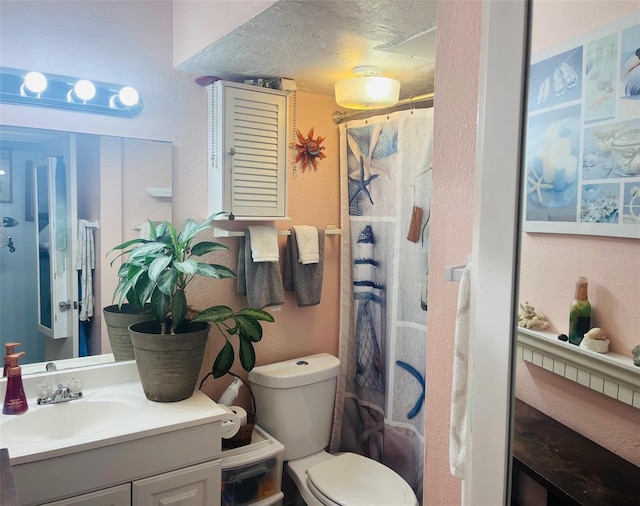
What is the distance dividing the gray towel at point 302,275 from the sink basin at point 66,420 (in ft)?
3.04

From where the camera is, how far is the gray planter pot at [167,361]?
175cm

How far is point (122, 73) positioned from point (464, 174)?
149 cm

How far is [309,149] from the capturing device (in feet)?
8.03

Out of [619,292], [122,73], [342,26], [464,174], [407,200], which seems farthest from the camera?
[407,200]

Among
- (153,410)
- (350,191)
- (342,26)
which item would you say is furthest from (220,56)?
(153,410)

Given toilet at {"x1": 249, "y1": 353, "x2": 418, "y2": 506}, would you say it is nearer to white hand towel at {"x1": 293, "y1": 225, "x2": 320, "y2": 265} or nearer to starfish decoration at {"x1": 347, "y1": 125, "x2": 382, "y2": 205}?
white hand towel at {"x1": 293, "y1": 225, "x2": 320, "y2": 265}

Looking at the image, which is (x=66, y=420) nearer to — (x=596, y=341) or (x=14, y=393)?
(x=14, y=393)

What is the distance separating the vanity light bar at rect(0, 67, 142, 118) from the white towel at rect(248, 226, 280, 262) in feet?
2.27

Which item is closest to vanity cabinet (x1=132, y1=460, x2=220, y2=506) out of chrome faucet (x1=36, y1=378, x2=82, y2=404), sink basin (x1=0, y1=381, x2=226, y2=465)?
sink basin (x1=0, y1=381, x2=226, y2=465)

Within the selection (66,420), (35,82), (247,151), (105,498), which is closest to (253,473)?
(105,498)

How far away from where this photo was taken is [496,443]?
0.65 meters

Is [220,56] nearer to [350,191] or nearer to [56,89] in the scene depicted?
[56,89]

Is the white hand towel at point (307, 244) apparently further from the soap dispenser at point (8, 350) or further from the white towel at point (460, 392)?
the white towel at point (460, 392)

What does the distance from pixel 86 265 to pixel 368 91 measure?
133 cm
